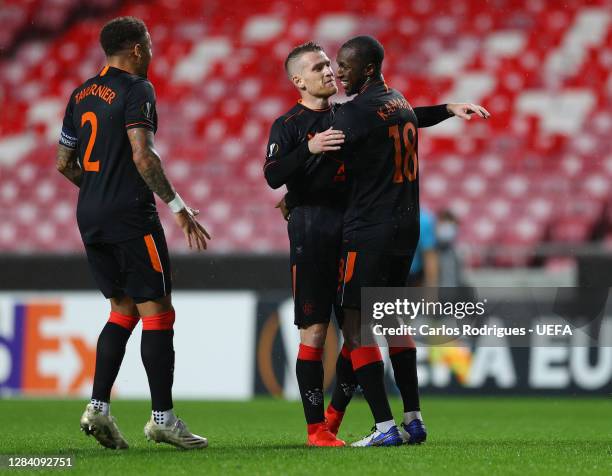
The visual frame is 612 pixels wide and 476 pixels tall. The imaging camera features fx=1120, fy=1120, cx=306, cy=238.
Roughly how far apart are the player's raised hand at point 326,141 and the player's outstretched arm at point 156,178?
0.56 meters

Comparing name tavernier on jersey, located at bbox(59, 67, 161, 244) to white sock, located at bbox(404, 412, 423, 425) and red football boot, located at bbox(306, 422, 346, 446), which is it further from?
white sock, located at bbox(404, 412, 423, 425)

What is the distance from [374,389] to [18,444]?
163 centimetres

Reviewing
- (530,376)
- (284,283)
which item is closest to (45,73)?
(284,283)

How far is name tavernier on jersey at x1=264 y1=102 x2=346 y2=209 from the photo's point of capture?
4.72 m

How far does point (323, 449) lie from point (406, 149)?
1305 millimetres

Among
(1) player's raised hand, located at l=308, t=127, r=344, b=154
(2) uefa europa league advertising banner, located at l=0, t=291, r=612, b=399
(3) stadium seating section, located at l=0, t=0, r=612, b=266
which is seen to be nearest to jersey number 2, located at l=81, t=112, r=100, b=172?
(1) player's raised hand, located at l=308, t=127, r=344, b=154

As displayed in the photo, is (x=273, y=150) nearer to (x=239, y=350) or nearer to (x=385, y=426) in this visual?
(x=385, y=426)

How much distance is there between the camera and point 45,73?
12.9 meters

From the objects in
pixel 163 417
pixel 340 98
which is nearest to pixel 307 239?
pixel 163 417

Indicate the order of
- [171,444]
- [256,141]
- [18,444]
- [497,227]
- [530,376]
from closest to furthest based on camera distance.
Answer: [171,444], [18,444], [530,376], [497,227], [256,141]

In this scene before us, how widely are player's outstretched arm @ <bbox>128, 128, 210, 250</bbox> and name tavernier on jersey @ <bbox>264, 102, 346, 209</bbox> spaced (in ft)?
1.30

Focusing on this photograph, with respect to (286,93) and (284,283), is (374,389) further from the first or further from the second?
(286,93)

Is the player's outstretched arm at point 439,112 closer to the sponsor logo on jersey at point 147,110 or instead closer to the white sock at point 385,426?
the sponsor logo on jersey at point 147,110

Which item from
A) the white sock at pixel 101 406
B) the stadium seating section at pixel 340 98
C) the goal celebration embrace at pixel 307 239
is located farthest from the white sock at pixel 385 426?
the stadium seating section at pixel 340 98
